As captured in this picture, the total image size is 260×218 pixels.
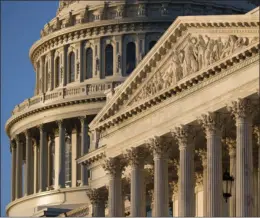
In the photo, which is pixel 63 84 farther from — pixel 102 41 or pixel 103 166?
pixel 103 166

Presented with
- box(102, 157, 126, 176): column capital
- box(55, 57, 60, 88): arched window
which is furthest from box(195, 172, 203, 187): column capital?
box(55, 57, 60, 88): arched window

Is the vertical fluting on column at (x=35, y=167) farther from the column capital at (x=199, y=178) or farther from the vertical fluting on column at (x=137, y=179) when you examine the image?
the vertical fluting on column at (x=137, y=179)

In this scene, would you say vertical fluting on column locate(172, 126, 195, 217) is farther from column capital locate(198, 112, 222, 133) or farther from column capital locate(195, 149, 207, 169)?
column capital locate(195, 149, 207, 169)

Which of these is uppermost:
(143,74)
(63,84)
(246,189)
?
(63,84)

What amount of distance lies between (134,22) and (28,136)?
1846cm

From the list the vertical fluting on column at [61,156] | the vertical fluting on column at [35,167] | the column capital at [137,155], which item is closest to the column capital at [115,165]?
the column capital at [137,155]

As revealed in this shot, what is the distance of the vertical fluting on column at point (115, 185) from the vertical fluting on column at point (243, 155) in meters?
21.0

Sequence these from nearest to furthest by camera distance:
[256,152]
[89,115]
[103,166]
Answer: [256,152] < [103,166] < [89,115]

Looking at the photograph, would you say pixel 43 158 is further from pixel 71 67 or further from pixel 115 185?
pixel 115 185

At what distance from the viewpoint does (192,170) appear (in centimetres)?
10056

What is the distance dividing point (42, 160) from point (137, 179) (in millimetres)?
62711

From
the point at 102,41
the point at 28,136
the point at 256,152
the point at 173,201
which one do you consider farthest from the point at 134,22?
the point at 256,152

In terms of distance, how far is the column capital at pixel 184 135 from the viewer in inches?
3927

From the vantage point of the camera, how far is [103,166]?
113 metres
